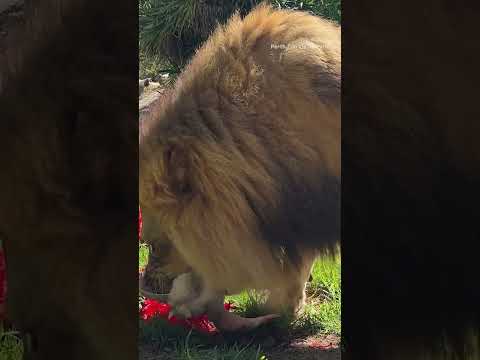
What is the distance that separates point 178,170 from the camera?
2576 mm

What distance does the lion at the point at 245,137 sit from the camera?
2580 millimetres

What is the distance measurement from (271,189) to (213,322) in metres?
0.94

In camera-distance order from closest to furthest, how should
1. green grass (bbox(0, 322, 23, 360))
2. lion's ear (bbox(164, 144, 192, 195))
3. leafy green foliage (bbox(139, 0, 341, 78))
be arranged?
green grass (bbox(0, 322, 23, 360)) < lion's ear (bbox(164, 144, 192, 195)) < leafy green foliage (bbox(139, 0, 341, 78))

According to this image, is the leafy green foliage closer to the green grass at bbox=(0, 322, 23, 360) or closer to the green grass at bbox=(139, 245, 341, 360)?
the green grass at bbox=(139, 245, 341, 360)

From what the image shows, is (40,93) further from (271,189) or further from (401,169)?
(271,189)

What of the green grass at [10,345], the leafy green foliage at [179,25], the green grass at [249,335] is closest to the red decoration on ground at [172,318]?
the green grass at [249,335]

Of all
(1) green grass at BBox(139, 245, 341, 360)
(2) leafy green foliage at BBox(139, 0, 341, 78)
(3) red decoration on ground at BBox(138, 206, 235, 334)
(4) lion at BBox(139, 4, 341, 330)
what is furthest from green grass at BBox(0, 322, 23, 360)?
(2) leafy green foliage at BBox(139, 0, 341, 78)

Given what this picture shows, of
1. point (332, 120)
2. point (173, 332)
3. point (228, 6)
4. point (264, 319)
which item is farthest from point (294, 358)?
point (228, 6)

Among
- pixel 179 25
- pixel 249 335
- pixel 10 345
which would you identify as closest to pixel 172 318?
pixel 249 335

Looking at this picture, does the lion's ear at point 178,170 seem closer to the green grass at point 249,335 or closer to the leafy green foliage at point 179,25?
the green grass at point 249,335

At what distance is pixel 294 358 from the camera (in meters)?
3.28

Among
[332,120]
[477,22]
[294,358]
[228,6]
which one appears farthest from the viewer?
[228,6]

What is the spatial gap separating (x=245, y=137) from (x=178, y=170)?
0.25 m

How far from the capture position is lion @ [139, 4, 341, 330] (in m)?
2.58
